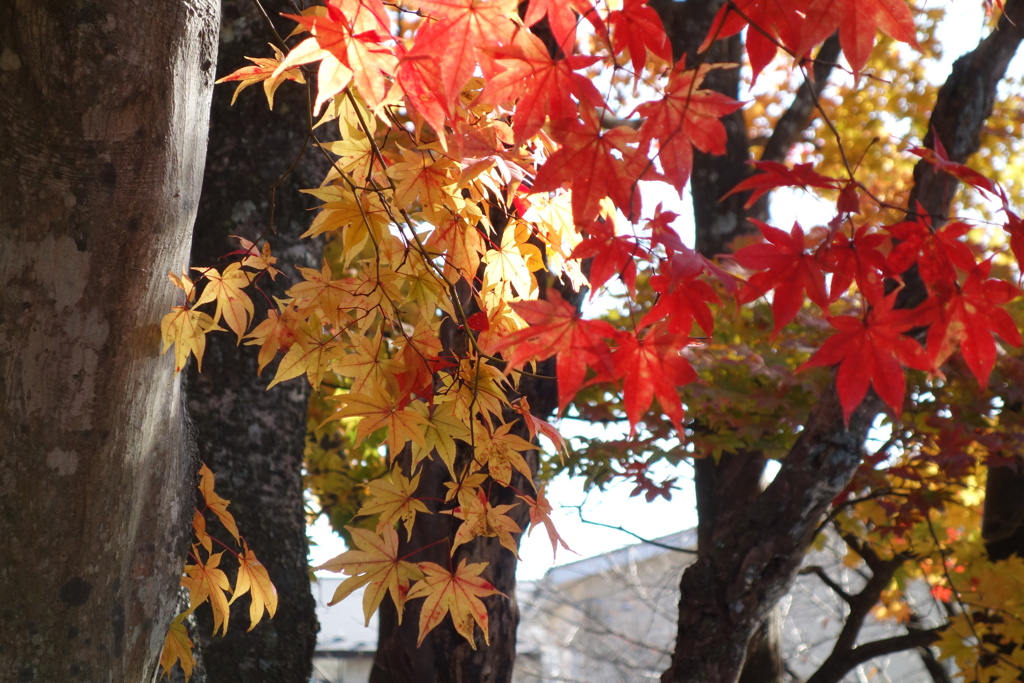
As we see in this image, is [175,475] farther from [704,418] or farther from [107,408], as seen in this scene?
[704,418]

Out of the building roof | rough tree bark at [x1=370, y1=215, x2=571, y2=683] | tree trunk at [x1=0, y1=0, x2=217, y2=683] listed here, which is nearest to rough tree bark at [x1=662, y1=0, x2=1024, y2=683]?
rough tree bark at [x1=370, y1=215, x2=571, y2=683]

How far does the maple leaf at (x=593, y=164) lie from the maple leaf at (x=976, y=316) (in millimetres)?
508

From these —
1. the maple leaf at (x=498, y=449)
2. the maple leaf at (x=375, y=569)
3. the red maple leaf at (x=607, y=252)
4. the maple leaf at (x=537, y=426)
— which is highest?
the red maple leaf at (x=607, y=252)

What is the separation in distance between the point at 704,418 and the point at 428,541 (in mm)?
1265

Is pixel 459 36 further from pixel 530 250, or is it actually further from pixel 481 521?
pixel 481 521

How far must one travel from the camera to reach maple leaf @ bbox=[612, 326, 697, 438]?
99cm

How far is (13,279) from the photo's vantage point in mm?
1031

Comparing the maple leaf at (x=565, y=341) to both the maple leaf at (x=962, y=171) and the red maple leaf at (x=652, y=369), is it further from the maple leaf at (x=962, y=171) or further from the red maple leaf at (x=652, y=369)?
the maple leaf at (x=962, y=171)

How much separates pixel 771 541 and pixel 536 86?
194 cm

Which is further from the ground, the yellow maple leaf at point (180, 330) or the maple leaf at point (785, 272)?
the maple leaf at point (785, 272)

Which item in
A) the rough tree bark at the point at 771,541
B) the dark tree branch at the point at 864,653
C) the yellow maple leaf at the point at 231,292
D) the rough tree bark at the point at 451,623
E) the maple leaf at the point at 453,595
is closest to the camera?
the maple leaf at the point at 453,595

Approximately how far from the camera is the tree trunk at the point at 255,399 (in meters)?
2.19

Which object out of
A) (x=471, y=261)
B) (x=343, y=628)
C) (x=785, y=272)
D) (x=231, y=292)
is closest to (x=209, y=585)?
(x=231, y=292)

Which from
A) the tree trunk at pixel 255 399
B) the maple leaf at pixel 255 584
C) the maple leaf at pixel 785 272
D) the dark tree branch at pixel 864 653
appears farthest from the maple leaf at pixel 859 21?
the dark tree branch at pixel 864 653
